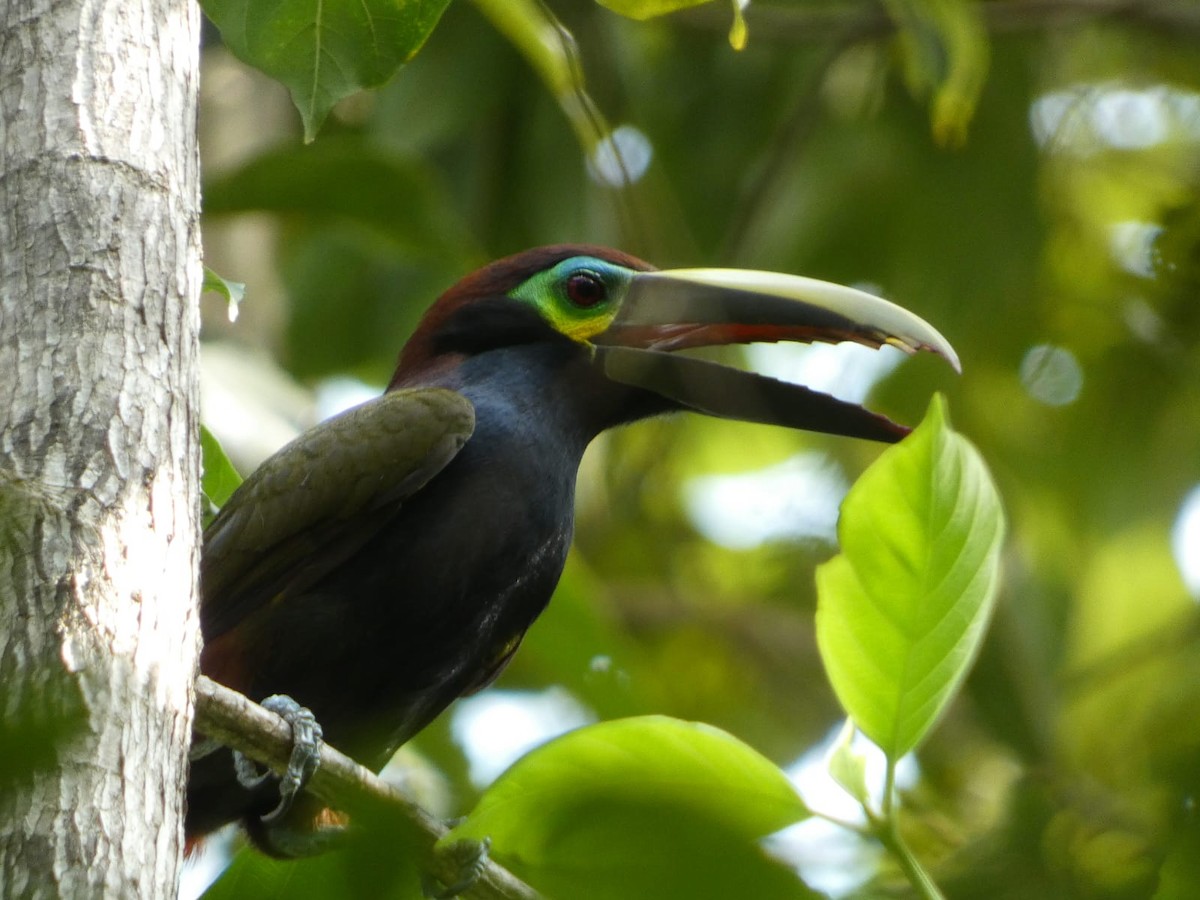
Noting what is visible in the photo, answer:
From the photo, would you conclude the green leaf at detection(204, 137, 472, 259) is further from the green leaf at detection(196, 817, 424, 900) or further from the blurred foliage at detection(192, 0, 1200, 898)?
the green leaf at detection(196, 817, 424, 900)

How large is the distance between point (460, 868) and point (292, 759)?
0.32 meters

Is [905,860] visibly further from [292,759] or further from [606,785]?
[292,759]

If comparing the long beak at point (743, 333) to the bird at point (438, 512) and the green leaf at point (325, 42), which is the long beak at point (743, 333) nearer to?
the bird at point (438, 512)

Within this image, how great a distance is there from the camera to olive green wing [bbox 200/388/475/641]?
11.0 ft

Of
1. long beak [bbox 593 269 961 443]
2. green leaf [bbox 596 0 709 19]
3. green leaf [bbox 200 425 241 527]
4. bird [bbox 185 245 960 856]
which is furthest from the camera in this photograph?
long beak [bbox 593 269 961 443]

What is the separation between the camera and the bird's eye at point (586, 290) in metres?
3.87

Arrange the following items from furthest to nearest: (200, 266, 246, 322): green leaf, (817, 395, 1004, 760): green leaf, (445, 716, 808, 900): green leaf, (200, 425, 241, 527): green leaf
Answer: (200, 425, 241, 527): green leaf, (200, 266, 246, 322): green leaf, (817, 395, 1004, 760): green leaf, (445, 716, 808, 900): green leaf

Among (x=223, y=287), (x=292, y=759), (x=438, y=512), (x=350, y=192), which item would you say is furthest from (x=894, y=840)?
(x=350, y=192)

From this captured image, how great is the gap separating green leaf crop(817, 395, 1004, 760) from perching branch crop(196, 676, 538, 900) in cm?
64

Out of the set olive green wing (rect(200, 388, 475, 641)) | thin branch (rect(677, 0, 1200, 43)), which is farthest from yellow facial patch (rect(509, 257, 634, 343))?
thin branch (rect(677, 0, 1200, 43))

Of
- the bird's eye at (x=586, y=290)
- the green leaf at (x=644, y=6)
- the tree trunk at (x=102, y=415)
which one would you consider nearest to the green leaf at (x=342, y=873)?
the tree trunk at (x=102, y=415)

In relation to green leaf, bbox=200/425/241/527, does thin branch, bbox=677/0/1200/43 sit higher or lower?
higher

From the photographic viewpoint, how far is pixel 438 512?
341 cm

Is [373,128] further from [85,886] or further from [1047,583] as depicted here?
[85,886]
